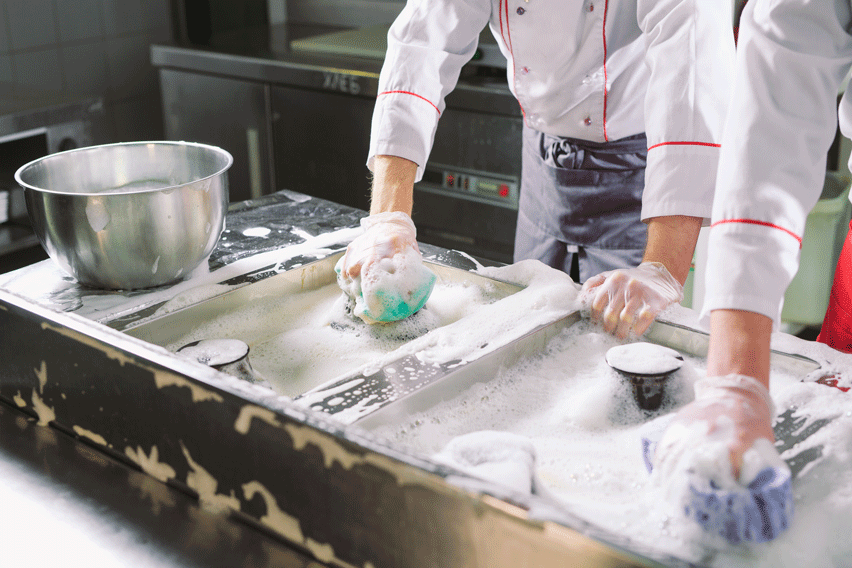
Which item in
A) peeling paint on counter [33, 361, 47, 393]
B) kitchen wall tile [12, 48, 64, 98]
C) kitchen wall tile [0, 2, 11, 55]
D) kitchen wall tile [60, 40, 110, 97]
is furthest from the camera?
kitchen wall tile [60, 40, 110, 97]

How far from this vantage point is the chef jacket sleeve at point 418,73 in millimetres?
1532

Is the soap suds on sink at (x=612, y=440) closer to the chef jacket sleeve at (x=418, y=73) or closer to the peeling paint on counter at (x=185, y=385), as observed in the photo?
the peeling paint on counter at (x=185, y=385)

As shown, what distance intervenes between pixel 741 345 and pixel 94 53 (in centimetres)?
346

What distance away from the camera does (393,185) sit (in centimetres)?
150

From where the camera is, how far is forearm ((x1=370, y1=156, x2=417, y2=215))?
1479 mm

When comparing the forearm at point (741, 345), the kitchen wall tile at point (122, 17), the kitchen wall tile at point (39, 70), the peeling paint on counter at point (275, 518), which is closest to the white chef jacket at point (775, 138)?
the forearm at point (741, 345)

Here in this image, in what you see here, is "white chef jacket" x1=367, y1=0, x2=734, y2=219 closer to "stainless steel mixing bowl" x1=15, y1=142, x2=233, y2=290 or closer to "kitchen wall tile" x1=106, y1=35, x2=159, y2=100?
"stainless steel mixing bowl" x1=15, y1=142, x2=233, y2=290

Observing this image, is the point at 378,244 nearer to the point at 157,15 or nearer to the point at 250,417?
the point at 250,417

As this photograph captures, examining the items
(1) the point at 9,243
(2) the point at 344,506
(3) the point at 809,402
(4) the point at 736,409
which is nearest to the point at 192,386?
(2) the point at 344,506

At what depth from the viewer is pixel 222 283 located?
1.30 meters

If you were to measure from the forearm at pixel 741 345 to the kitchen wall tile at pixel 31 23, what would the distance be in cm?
331

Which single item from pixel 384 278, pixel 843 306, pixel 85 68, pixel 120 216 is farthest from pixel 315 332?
pixel 85 68

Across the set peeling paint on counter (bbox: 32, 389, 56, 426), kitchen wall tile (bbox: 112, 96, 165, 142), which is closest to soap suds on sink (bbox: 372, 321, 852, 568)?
peeling paint on counter (bbox: 32, 389, 56, 426)

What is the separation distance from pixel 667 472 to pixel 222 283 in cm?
83
